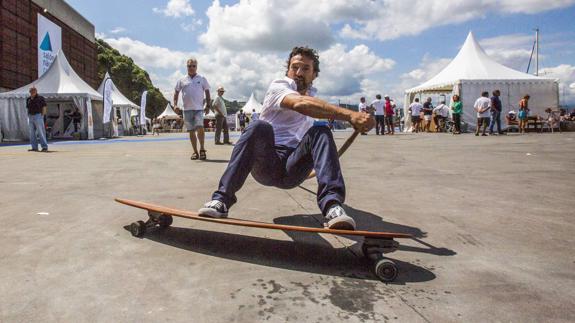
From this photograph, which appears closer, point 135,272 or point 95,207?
point 135,272

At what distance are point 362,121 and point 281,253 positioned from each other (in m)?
0.83

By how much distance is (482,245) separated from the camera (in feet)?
7.66

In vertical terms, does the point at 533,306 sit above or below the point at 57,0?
below

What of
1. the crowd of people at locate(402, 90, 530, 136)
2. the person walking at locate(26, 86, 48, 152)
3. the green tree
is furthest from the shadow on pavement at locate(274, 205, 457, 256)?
the green tree

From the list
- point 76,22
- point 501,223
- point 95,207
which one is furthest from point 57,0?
point 501,223

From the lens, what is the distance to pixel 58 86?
63.1 feet

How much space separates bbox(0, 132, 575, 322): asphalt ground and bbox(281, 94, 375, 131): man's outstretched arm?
714 mm

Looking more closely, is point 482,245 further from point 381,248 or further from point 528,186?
point 528,186

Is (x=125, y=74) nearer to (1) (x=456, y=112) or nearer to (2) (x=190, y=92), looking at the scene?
(1) (x=456, y=112)

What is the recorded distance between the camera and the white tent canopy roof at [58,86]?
18891mm

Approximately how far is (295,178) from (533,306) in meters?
1.49

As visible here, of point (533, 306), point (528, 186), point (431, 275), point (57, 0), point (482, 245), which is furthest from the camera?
point (57, 0)

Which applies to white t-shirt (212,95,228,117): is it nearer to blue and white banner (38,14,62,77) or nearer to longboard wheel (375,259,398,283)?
longboard wheel (375,259,398,283)

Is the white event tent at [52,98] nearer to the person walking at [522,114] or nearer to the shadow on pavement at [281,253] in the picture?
the shadow on pavement at [281,253]
